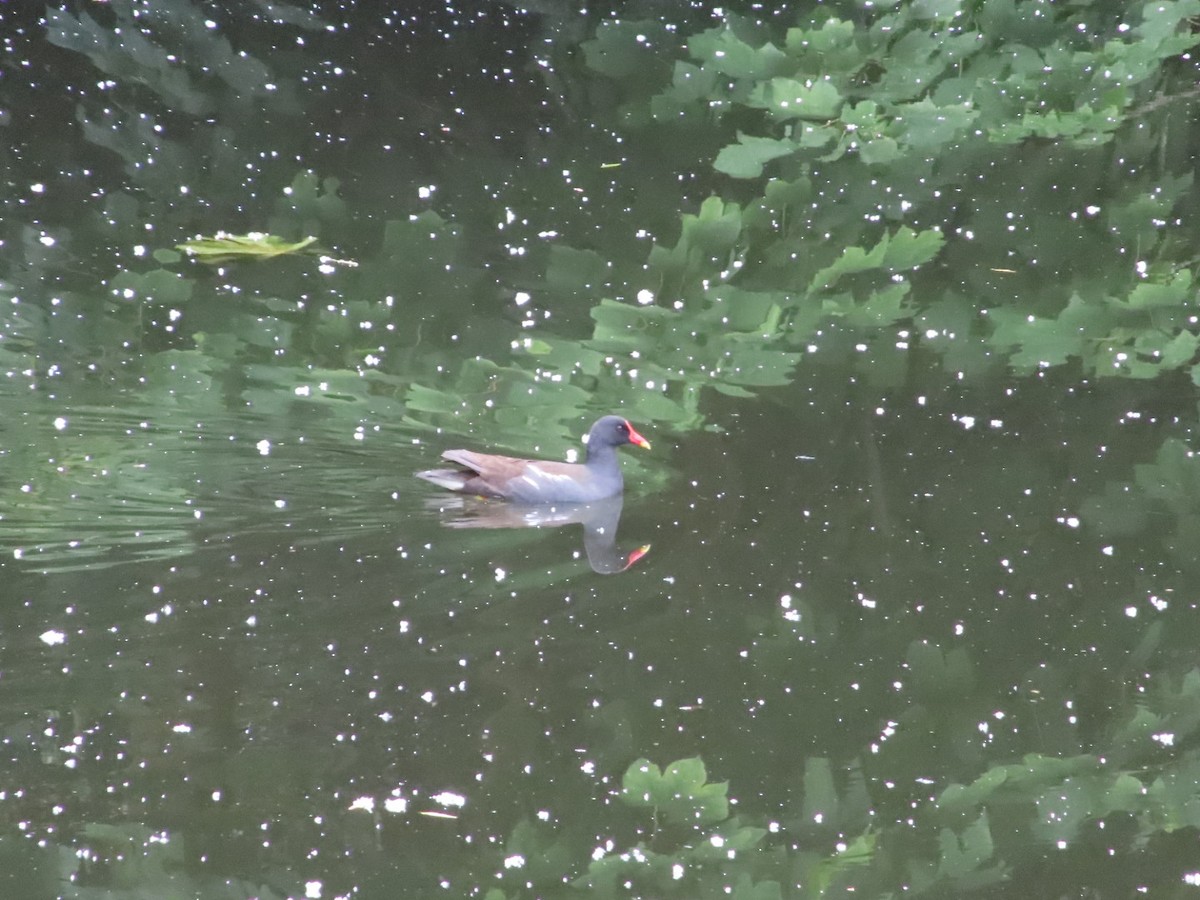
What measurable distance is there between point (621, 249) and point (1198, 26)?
561 cm

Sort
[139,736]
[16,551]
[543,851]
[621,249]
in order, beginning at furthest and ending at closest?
[621,249]
[16,551]
[139,736]
[543,851]

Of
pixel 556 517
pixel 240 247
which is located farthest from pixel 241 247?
pixel 556 517

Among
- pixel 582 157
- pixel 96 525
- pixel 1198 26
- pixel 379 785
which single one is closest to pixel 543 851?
pixel 379 785

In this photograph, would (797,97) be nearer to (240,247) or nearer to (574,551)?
(574,551)

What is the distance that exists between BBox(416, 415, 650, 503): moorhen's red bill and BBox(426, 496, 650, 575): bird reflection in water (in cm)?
4

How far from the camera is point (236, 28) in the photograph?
15.5m

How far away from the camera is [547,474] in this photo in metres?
7.49

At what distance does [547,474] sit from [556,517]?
21cm

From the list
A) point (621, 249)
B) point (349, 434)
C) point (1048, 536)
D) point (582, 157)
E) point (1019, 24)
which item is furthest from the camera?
point (582, 157)

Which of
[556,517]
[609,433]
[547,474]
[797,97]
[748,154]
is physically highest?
[797,97]

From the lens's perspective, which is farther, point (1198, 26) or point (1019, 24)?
point (1198, 26)

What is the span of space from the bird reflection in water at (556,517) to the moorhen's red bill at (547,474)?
40 mm

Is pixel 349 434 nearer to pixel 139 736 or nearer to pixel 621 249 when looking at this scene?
pixel 139 736

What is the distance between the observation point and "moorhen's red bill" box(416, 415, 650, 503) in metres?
7.33
